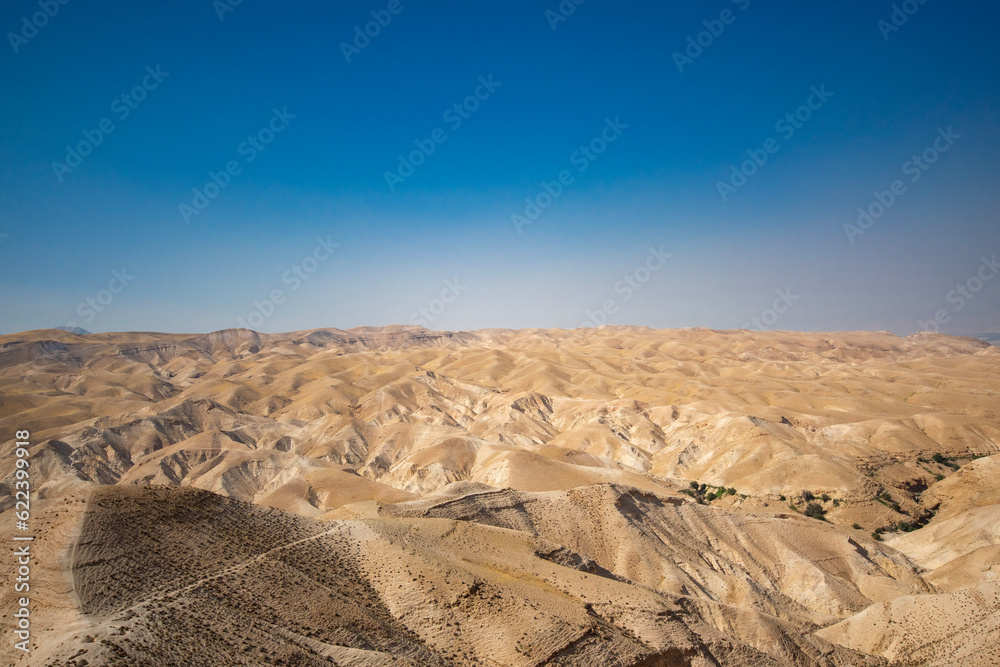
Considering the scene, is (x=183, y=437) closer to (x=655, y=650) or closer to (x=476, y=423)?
(x=476, y=423)

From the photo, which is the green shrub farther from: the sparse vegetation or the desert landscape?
the desert landscape

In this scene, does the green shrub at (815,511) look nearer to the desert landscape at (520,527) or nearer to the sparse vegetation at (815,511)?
the sparse vegetation at (815,511)

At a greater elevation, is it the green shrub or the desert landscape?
the desert landscape

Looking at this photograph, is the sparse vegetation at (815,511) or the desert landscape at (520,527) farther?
the sparse vegetation at (815,511)

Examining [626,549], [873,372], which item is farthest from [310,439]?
[873,372]

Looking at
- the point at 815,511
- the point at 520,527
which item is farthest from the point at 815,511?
the point at 520,527

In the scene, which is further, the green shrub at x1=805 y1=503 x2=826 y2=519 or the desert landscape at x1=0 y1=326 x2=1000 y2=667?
the green shrub at x1=805 y1=503 x2=826 y2=519

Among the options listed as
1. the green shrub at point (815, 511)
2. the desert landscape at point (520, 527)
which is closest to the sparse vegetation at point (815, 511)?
the green shrub at point (815, 511)

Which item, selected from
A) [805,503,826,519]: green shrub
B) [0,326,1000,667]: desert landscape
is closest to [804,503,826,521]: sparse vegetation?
[805,503,826,519]: green shrub

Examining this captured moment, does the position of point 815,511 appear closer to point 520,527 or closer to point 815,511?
point 815,511

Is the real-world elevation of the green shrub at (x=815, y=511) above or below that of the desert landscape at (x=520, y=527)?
below
